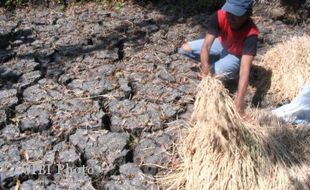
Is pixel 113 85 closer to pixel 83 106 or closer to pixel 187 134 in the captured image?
pixel 83 106

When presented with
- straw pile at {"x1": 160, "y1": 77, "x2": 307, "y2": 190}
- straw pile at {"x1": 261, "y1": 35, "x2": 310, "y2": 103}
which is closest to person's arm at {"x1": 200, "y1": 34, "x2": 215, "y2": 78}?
straw pile at {"x1": 261, "y1": 35, "x2": 310, "y2": 103}

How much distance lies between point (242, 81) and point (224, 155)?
2.43 feet

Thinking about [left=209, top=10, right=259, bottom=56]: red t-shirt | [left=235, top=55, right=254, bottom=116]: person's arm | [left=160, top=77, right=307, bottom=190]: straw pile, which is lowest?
[left=160, top=77, right=307, bottom=190]: straw pile

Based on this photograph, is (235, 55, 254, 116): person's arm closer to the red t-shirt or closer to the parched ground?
the red t-shirt

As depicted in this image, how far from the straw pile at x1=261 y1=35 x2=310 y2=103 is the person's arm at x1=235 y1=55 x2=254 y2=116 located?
1.70ft

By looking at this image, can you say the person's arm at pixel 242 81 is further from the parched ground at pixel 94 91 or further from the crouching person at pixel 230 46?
the parched ground at pixel 94 91

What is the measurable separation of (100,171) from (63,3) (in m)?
2.88

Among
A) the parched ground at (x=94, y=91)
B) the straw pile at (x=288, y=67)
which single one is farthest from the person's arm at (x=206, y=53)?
the straw pile at (x=288, y=67)

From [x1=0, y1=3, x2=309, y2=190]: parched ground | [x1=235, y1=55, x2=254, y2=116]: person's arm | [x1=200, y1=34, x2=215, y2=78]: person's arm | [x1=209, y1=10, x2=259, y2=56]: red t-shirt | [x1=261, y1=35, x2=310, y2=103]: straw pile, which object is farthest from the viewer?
[x1=261, y1=35, x2=310, y2=103]: straw pile

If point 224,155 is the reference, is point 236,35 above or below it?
above

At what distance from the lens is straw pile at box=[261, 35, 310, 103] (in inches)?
147

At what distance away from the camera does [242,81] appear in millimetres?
3312

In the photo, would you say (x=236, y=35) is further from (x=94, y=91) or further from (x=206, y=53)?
(x=94, y=91)

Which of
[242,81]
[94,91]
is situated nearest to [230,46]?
[242,81]
